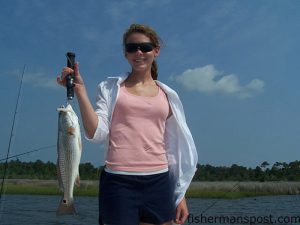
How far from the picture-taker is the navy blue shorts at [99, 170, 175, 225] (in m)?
3.47

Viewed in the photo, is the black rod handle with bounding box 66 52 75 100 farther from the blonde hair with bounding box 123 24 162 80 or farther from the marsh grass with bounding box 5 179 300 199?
the marsh grass with bounding box 5 179 300 199

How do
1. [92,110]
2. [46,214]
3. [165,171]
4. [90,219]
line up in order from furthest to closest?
[46,214]
[90,219]
[165,171]
[92,110]

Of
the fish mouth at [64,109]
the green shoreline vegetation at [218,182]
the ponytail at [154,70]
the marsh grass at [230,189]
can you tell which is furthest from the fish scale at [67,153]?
the marsh grass at [230,189]

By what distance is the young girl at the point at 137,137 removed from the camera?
3.47m

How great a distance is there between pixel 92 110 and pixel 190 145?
40.6 inches

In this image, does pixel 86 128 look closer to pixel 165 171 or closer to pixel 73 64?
pixel 73 64

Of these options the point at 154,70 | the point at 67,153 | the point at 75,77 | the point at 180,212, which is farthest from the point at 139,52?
the point at 180,212

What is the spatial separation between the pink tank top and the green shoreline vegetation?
109 ft

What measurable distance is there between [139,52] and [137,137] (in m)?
0.71

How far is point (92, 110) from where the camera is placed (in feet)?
11.1

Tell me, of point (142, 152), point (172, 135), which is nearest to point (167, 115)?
point (172, 135)

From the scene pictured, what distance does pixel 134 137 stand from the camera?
3562mm

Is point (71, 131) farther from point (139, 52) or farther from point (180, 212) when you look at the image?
point (180, 212)

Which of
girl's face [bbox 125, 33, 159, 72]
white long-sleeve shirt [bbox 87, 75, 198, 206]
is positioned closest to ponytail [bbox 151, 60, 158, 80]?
white long-sleeve shirt [bbox 87, 75, 198, 206]
